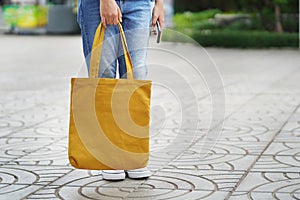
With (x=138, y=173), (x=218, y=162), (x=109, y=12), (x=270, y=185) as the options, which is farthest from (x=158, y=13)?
(x=270, y=185)

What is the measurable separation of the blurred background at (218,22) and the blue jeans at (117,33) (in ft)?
44.7

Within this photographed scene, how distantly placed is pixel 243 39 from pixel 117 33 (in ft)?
45.4

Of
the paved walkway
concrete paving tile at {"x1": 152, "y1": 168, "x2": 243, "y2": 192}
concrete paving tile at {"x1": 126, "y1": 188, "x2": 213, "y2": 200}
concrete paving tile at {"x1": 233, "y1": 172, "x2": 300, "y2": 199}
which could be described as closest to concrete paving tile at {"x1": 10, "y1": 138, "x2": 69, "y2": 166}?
the paved walkway

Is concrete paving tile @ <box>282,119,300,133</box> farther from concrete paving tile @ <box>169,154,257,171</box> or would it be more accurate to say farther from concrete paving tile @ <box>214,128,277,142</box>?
concrete paving tile @ <box>169,154,257,171</box>

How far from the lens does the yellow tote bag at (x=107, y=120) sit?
3.47m

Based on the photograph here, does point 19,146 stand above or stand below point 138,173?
below

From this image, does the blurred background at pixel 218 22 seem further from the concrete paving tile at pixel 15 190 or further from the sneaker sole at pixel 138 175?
the concrete paving tile at pixel 15 190

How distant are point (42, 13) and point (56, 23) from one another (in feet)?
2.00

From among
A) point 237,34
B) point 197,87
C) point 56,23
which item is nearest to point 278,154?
point 197,87

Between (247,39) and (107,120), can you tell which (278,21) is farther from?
(107,120)

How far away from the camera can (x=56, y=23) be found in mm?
23375

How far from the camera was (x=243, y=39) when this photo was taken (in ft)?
56.5

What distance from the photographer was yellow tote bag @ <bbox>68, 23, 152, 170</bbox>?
3.47 m

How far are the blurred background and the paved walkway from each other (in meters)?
6.67
